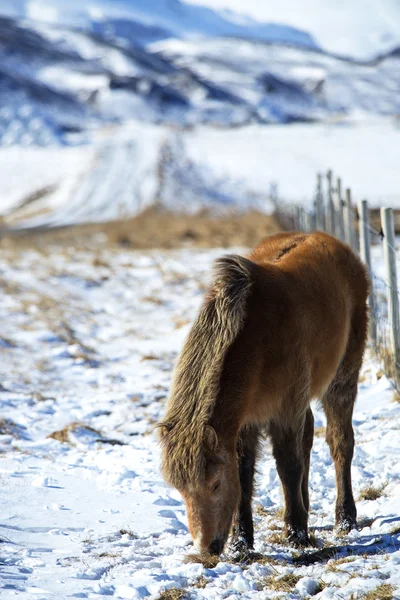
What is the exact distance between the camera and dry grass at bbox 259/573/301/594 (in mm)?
3898

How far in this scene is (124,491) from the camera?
5.70m

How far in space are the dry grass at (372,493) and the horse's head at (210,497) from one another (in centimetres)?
161

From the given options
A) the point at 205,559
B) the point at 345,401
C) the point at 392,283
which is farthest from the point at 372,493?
the point at 392,283

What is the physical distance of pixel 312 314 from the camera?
4.71 m

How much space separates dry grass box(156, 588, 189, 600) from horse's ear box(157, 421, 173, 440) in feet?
2.45

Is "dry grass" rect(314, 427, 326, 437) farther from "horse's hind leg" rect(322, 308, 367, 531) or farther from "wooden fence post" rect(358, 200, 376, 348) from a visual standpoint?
"wooden fence post" rect(358, 200, 376, 348)

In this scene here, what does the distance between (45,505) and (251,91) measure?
131221mm

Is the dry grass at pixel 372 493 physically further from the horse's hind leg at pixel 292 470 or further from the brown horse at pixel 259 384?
the horse's hind leg at pixel 292 470

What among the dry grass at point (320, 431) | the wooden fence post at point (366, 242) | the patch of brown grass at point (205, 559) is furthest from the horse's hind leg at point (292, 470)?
the wooden fence post at point (366, 242)

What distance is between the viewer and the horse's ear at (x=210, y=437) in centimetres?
395

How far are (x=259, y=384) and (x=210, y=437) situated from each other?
1.58 ft

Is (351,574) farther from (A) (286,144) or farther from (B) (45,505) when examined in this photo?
(A) (286,144)

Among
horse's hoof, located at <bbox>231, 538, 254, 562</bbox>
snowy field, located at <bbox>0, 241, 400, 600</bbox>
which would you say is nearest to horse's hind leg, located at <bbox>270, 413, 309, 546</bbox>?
snowy field, located at <bbox>0, 241, 400, 600</bbox>

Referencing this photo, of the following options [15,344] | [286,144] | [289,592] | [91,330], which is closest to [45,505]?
[289,592]
